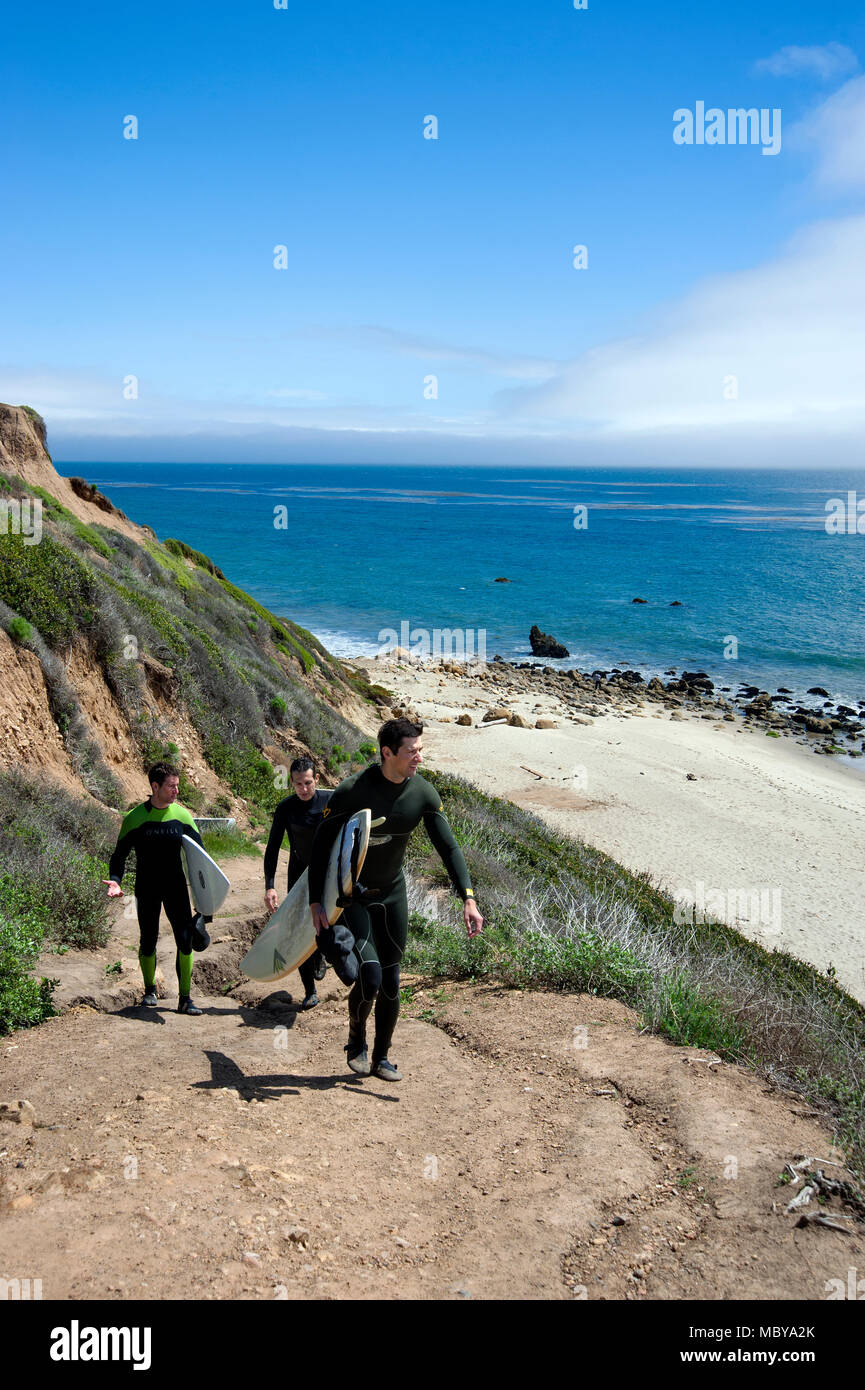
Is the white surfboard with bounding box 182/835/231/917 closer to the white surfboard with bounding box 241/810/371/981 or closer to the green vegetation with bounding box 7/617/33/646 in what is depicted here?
the white surfboard with bounding box 241/810/371/981

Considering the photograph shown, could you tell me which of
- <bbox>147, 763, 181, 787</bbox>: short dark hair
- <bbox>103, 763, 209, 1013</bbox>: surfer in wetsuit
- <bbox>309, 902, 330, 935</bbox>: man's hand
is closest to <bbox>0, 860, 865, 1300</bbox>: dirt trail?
<bbox>103, 763, 209, 1013</bbox>: surfer in wetsuit

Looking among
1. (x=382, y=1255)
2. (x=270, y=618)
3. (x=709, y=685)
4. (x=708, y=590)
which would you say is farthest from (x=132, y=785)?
(x=708, y=590)

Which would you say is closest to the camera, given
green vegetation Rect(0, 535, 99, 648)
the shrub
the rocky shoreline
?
the shrub

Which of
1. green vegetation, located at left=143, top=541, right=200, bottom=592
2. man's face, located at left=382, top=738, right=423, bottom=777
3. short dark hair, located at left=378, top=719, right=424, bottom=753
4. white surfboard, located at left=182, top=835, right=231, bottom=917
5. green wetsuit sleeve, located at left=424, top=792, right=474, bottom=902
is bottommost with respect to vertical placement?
white surfboard, located at left=182, top=835, right=231, bottom=917

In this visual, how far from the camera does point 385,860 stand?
5.13 metres

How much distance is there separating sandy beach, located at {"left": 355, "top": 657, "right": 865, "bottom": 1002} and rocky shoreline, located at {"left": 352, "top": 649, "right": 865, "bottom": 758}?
0.62 metres

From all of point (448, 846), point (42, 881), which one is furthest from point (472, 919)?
point (42, 881)

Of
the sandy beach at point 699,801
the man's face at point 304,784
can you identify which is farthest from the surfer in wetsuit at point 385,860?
the sandy beach at point 699,801

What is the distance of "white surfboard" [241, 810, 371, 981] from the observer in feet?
15.9

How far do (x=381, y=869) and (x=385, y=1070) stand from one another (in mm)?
1344

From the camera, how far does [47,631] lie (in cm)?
1114
